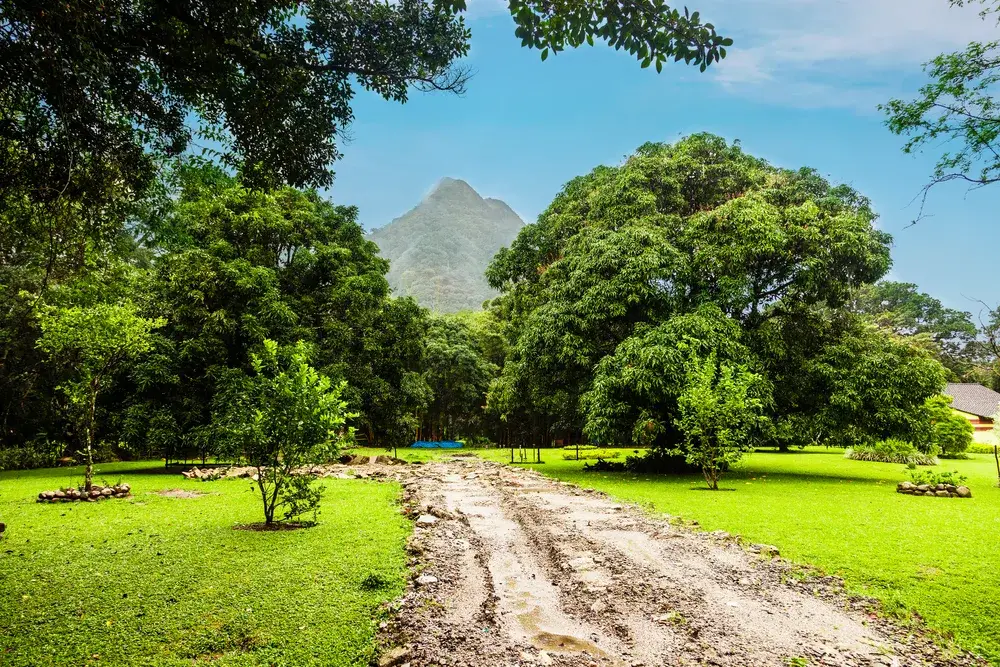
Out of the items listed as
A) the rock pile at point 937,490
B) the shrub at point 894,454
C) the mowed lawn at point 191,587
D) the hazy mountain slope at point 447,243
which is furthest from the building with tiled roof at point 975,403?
the hazy mountain slope at point 447,243

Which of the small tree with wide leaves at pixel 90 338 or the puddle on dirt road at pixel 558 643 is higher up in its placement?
the small tree with wide leaves at pixel 90 338

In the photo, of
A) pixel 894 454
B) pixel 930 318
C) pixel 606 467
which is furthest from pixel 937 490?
pixel 930 318

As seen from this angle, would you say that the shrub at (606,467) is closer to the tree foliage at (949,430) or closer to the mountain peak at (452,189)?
the tree foliage at (949,430)

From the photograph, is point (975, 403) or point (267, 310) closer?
point (267, 310)

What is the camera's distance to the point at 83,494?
11.8 m

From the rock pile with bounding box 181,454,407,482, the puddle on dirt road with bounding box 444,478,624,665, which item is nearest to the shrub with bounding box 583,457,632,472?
the rock pile with bounding box 181,454,407,482

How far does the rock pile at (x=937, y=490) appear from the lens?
12422mm

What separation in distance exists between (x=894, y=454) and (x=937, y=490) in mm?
13441

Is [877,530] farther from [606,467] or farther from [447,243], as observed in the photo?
[447,243]

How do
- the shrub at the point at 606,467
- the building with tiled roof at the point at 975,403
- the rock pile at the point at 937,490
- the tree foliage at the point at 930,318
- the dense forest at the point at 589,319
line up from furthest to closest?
the tree foliage at the point at 930,318, the building with tiled roof at the point at 975,403, the shrub at the point at 606,467, the dense forest at the point at 589,319, the rock pile at the point at 937,490

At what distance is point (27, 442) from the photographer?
21.3 m

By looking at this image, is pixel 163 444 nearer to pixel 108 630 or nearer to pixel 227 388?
pixel 227 388

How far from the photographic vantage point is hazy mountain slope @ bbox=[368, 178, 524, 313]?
344ft

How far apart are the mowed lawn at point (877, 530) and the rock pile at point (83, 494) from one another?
1224cm
